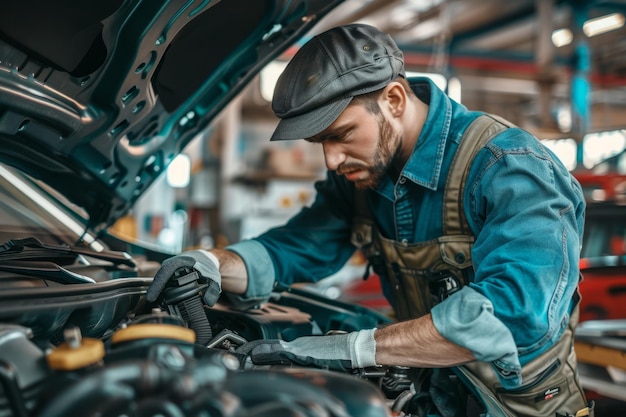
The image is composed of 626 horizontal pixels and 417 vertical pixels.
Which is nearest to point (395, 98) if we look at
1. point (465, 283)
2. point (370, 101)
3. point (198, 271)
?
point (370, 101)

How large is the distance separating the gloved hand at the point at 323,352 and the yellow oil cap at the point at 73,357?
0.41 m

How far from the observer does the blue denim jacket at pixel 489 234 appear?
1.13 m

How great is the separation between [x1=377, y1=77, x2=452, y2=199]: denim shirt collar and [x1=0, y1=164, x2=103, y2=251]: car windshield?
3.09 ft

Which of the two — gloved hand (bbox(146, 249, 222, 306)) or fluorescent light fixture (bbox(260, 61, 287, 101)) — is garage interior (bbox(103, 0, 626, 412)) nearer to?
fluorescent light fixture (bbox(260, 61, 287, 101))

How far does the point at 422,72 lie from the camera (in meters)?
6.30

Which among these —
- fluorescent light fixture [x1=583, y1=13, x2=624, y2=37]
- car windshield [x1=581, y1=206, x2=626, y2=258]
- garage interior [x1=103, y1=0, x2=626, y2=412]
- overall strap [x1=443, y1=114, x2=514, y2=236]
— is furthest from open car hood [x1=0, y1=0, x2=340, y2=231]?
fluorescent light fixture [x1=583, y1=13, x2=624, y2=37]

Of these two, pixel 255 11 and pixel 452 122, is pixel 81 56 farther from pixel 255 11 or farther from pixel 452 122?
pixel 452 122

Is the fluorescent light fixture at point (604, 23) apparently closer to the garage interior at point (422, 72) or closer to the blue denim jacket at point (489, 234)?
the garage interior at point (422, 72)

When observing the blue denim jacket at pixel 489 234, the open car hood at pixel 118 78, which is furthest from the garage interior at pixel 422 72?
the blue denim jacket at pixel 489 234

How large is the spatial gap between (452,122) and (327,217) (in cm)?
48

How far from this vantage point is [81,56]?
4.35 ft

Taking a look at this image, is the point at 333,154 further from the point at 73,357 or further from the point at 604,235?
the point at 604,235

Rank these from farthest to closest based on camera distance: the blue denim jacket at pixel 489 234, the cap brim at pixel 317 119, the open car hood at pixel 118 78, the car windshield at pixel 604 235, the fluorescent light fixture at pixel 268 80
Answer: the fluorescent light fixture at pixel 268 80 < the car windshield at pixel 604 235 < the cap brim at pixel 317 119 < the open car hood at pixel 118 78 < the blue denim jacket at pixel 489 234

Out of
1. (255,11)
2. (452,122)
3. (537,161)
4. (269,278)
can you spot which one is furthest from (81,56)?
(537,161)
